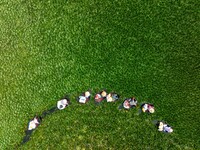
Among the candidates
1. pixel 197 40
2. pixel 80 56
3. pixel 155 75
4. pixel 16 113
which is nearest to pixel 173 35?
pixel 197 40

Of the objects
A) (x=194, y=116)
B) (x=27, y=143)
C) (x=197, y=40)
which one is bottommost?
(x=27, y=143)

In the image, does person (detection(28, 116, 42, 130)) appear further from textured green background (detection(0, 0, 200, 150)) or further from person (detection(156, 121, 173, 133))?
person (detection(156, 121, 173, 133))

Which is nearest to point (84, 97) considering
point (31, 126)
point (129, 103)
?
point (129, 103)

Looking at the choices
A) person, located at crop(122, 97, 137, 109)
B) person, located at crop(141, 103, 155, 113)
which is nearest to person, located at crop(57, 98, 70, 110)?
person, located at crop(122, 97, 137, 109)

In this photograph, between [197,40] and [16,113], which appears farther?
[16,113]

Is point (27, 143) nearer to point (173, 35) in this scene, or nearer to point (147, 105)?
point (147, 105)

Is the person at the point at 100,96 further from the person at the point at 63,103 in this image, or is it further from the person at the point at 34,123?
the person at the point at 34,123
